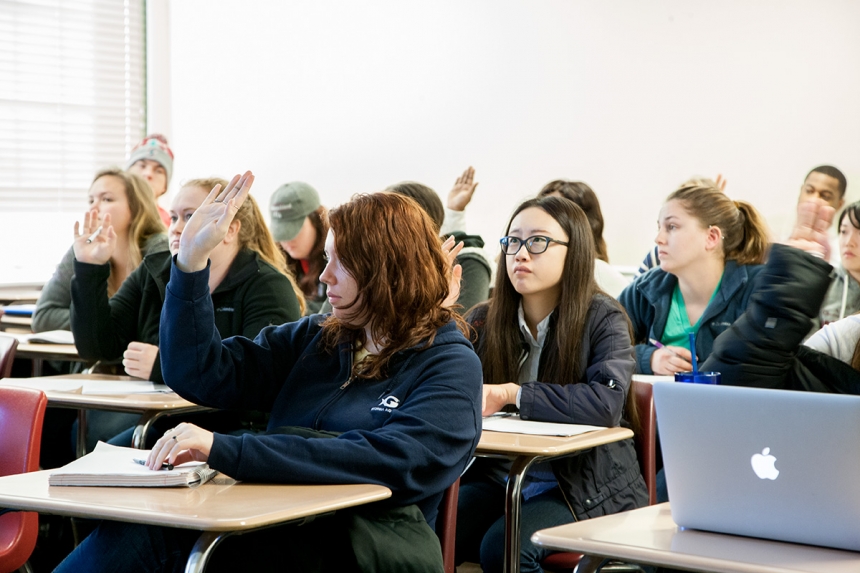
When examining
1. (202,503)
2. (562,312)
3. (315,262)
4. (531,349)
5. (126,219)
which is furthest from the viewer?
(315,262)

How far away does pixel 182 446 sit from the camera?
163cm

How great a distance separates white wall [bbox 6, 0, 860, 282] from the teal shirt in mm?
1269

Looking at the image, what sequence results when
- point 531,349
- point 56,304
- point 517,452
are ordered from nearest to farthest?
1. point 517,452
2. point 531,349
3. point 56,304

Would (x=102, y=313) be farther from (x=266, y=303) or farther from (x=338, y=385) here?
(x=338, y=385)

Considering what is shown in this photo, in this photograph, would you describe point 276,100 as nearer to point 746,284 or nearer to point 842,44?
point 842,44

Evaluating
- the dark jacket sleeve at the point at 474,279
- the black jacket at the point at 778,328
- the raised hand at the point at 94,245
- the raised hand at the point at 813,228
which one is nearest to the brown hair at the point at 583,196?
the dark jacket sleeve at the point at 474,279

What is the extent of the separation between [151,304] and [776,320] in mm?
2065

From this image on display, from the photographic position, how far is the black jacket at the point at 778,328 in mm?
1883

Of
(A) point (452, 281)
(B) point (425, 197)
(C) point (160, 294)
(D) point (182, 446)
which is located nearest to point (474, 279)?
(B) point (425, 197)

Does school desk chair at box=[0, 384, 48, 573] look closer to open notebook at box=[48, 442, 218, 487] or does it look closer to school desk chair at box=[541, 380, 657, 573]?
open notebook at box=[48, 442, 218, 487]

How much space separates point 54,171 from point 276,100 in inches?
57.5

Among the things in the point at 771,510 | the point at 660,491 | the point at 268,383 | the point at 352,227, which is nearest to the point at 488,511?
the point at 660,491

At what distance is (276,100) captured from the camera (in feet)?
20.7

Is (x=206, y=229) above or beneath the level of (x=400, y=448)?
above
